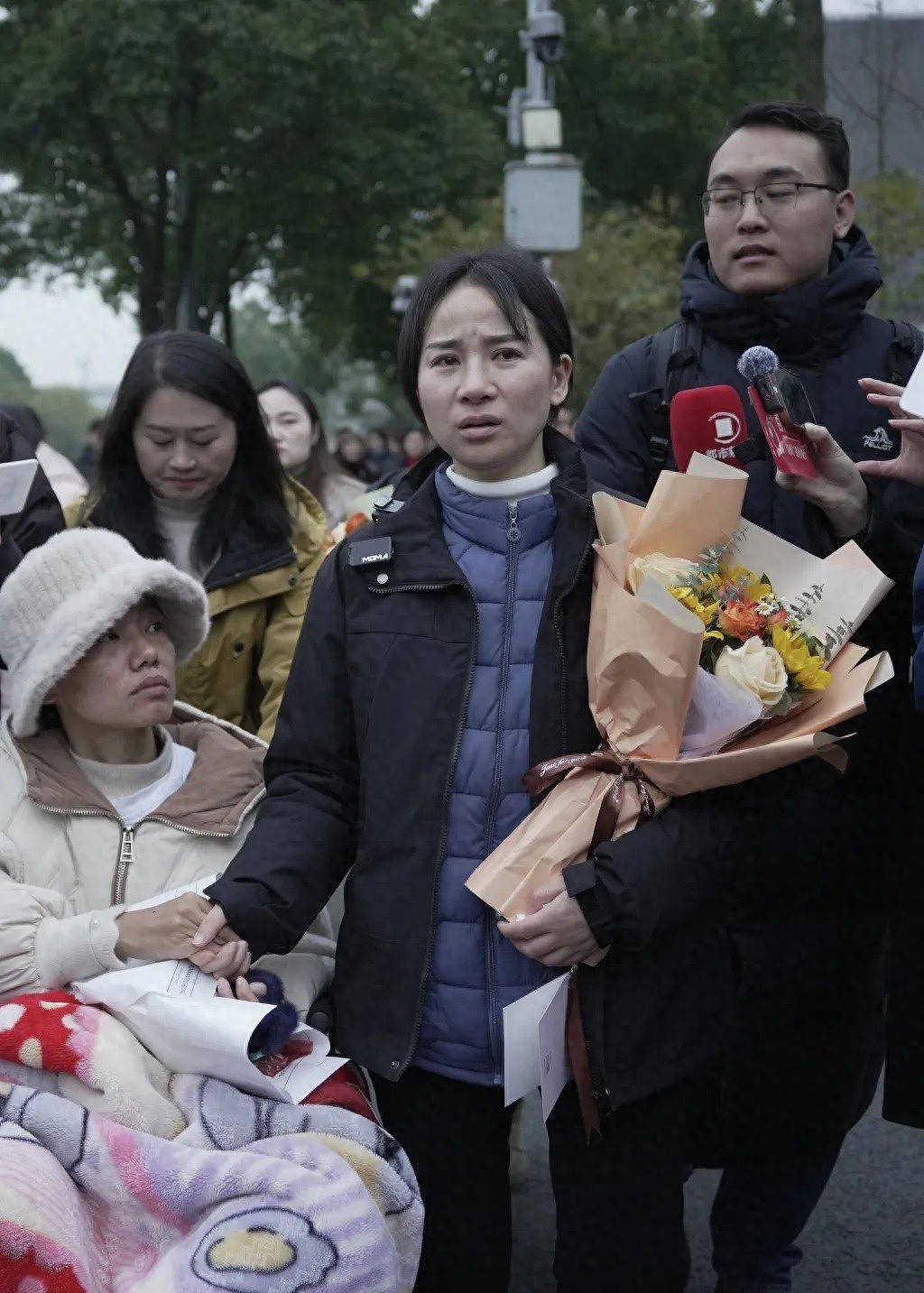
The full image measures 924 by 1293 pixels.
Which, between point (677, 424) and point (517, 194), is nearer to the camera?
point (677, 424)

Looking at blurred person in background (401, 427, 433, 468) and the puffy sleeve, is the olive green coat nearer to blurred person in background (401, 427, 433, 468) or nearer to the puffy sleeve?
the puffy sleeve

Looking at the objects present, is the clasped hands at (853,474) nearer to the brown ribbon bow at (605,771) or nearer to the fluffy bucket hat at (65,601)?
the brown ribbon bow at (605,771)

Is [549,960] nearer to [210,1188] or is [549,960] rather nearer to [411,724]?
[411,724]

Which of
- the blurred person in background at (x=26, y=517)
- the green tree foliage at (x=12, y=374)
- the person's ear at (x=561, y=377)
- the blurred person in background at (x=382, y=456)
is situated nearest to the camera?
the person's ear at (x=561, y=377)

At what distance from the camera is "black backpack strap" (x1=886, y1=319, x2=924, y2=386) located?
11.9 feet

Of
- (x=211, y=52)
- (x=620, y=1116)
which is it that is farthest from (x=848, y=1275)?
(x=211, y=52)

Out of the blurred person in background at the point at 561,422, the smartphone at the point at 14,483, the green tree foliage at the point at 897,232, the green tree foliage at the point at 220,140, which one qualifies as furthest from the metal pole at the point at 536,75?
the smartphone at the point at 14,483

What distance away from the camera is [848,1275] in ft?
14.4

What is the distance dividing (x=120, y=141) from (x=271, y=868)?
2346 cm

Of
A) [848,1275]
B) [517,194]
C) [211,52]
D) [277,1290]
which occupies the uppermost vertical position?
[211,52]

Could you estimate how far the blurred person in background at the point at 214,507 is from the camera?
13.8 feet

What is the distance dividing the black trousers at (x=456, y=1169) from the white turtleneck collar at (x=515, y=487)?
102cm

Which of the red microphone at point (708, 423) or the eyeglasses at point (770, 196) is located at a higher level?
the eyeglasses at point (770, 196)

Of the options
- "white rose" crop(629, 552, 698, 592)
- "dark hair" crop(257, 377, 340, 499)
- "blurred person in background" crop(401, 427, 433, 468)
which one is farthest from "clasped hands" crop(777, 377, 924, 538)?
"blurred person in background" crop(401, 427, 433, 468)
